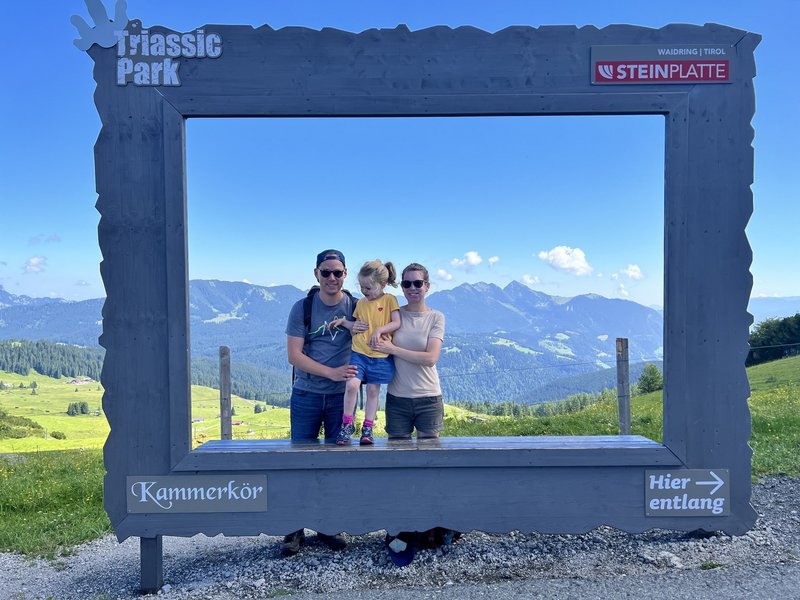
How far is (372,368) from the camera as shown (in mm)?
4289

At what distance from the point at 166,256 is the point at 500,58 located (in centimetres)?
285

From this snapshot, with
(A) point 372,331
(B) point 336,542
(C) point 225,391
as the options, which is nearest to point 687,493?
(A) point 372,331

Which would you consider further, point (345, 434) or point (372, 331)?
point (345, 434)

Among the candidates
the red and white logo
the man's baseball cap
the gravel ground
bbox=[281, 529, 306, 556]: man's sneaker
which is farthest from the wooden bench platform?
the red and white logo

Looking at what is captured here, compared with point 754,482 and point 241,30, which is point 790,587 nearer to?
point 754,482

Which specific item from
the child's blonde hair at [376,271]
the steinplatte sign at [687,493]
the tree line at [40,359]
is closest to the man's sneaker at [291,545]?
the child's blonde hair at [376,271]

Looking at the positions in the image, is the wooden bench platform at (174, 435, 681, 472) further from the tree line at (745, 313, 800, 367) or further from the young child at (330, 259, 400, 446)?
the tree line at (745, 313, 800, 367)

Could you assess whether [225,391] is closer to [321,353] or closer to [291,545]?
[291,545]

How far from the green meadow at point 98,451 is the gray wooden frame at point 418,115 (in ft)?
2.06

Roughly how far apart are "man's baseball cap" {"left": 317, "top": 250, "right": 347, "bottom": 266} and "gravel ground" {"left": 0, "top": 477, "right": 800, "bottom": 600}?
239 centimetres

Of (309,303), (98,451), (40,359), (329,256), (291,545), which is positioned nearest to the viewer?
(329,256)

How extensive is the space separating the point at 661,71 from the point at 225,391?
6.48 metres

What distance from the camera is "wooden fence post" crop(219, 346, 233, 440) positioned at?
8031mm

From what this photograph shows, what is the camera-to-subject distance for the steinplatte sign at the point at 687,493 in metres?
4.43
